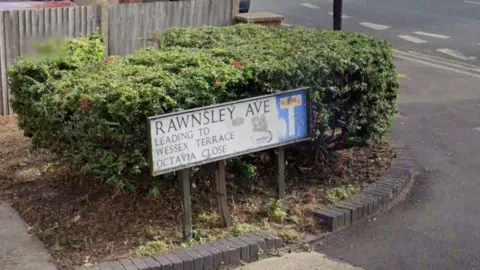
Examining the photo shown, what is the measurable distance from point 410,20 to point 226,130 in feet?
52.0

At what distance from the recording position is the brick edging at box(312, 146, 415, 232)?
5945 millimetres

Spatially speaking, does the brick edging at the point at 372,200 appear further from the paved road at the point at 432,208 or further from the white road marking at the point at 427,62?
the white road marking at the point at 427,62

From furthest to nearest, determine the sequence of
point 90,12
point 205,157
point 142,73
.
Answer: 1. point 90,12
2. point 142,73
3. point 205,157

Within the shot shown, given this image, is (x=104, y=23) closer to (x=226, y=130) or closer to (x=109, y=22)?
(x=109, y=22)

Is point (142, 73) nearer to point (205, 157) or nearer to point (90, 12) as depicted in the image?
point (205, 157)

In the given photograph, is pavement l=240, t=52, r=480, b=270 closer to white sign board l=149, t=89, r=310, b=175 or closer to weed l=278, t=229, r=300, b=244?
weed l=278, t=229, r=300, b=244

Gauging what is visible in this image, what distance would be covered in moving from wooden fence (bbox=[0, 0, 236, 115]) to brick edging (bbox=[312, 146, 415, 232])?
146 inches

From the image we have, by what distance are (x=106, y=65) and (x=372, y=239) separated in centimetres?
261

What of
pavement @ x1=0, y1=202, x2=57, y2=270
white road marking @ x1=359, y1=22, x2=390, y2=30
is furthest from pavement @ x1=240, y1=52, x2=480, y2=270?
white road marking @ x1=359, y1=22, x2=390, y2=30

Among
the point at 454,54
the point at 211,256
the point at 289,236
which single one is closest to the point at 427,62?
the point at 454,54

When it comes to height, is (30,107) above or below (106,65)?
below

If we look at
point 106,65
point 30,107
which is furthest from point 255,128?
point 30,107

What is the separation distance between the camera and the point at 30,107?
6.43 metres

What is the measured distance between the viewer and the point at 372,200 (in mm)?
6234
